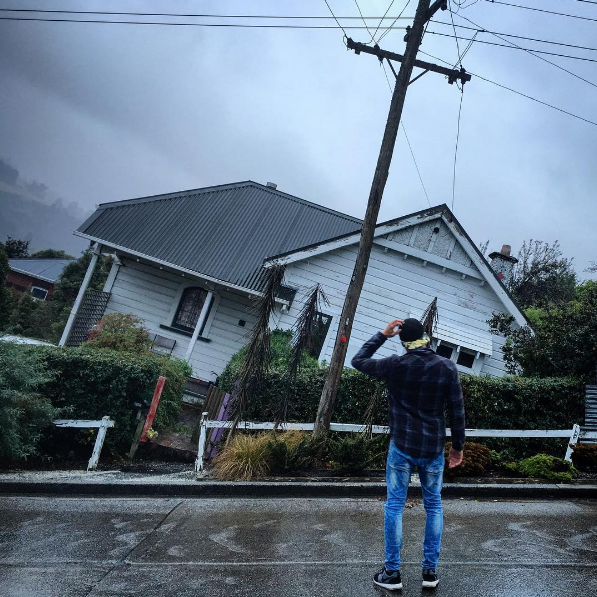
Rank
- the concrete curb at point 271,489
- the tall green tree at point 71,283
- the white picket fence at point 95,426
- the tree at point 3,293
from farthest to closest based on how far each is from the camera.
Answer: the tall green tree at point 71,283
the tree at point 3,293
the white picket fence at point 95,426
the concrete curb at point 271,489

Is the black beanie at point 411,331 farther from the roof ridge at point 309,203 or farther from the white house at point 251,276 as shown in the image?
the roof ridge at point 309,203

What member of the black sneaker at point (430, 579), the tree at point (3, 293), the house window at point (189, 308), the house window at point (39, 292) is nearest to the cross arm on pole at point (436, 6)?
A: the black sneaker at point (430, 579)

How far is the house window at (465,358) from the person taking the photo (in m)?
16.6

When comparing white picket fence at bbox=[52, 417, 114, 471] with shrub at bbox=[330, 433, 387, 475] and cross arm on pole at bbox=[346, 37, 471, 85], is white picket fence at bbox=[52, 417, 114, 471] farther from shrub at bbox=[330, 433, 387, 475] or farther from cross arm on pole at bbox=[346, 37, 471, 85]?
cross arm on pole at bbox=[346, 37, 471, 85]

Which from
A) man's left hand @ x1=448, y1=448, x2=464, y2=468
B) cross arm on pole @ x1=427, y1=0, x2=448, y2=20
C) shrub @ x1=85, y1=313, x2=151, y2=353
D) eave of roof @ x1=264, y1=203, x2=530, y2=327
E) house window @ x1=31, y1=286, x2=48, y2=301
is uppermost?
cross arm on pole @ x1=427, y1=0, x2=448, y2=20

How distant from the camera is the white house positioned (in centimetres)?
1631

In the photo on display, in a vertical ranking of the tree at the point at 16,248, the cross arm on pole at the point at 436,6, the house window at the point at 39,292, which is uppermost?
the tree at the point at 16,248

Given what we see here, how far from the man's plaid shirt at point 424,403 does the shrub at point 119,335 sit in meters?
11.5

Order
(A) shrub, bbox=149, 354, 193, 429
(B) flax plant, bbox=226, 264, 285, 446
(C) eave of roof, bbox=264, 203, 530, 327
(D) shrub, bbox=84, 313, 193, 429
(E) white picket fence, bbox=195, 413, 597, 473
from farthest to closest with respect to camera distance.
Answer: (C) eave of roof, bbox=264, 203, 530, 327
(D) shrub, bbox=84, 313, 193, 429
(A) shrub, bbox=149, 354, 193, 429
(B) flax plant, bbox=226, 264, 285, 446
(E) white picket fence, bbox=195, 413, 597, 473

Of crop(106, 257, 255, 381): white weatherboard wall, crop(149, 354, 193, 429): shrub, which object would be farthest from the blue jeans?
crop(106, 257, 255, 381): white weatherboard wall

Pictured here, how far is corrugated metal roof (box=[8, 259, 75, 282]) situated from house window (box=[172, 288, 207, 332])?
32.7 metres

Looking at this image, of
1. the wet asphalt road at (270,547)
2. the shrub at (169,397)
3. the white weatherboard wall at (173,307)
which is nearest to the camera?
the wet asphalt road at (270,547)

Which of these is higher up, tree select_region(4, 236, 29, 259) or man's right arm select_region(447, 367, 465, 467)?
tree select_region(4, 236, 29, 259)

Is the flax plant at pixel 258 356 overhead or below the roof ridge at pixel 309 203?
below
